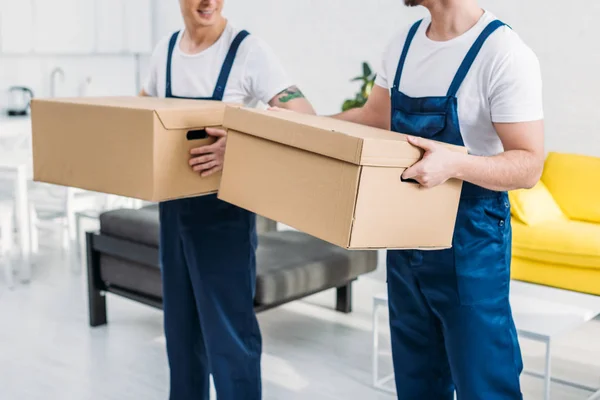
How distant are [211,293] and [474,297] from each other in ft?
2.64

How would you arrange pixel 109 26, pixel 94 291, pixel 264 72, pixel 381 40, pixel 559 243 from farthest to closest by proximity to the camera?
pixel 109 26 → pixel 381 40 → pixel 559 243 → pixel 94 291 → pixel 264 72

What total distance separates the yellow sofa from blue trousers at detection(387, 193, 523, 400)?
219 cm

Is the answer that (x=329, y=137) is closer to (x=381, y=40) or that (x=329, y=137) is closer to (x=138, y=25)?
(x=381, y=40)

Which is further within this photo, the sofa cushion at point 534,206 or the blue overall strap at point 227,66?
the sofa cushion at point 534,206

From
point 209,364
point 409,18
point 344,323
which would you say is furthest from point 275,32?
point 209,364

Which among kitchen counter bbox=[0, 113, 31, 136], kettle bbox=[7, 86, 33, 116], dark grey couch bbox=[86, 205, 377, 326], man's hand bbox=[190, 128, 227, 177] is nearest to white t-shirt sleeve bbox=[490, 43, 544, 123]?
man's hand bbox=[190, 128, 227, 177]

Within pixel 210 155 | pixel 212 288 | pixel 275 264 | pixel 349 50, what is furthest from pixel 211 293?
pixel 349 50

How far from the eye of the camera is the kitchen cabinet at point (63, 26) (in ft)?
18.7

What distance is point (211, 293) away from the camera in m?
2.16

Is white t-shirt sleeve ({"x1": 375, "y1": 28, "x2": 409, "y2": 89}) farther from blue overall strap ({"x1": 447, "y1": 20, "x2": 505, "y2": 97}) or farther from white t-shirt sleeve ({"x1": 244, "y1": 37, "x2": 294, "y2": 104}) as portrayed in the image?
white t-shirt sleeve ({"x1": 244, "y1": 37, "x2": 294, "y2": 104})

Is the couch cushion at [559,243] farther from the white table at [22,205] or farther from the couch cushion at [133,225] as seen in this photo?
the white table at [22,205]

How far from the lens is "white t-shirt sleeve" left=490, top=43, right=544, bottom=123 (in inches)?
60.7

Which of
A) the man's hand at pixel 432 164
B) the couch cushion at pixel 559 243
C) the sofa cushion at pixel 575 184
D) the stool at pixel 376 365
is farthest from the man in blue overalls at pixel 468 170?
the sofa cushion at pixel 575 184

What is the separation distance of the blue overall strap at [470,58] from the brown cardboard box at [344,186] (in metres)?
0.16
